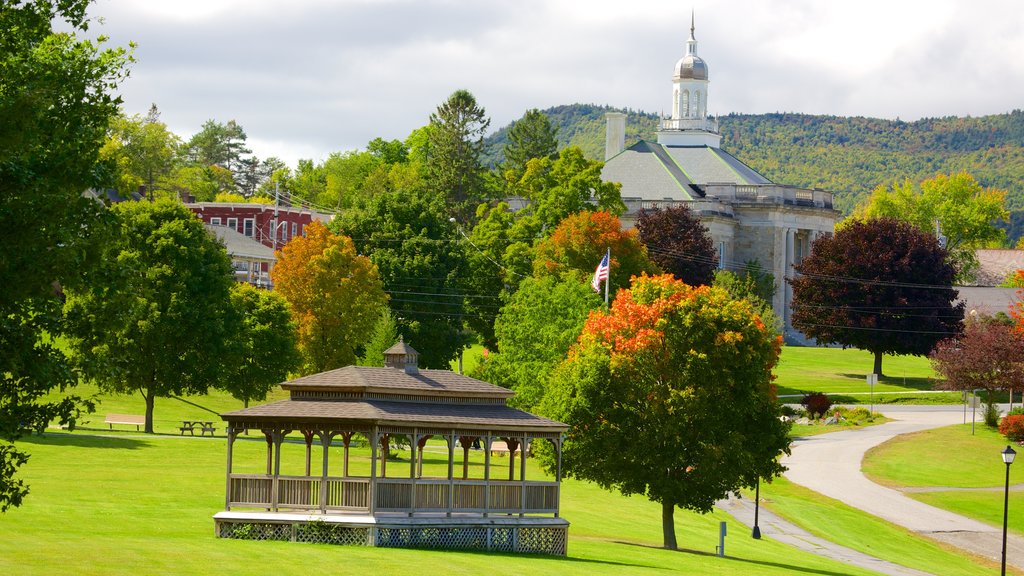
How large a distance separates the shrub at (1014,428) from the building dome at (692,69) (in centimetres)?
7667

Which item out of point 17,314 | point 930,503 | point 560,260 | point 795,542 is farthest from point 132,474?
point 560,260

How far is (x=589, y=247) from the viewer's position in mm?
90625

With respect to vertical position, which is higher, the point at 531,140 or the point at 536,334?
the point at 531,140

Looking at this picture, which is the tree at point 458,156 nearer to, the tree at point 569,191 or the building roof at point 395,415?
the tree at point 569,191

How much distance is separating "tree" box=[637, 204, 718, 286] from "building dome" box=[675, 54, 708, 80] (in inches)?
1490

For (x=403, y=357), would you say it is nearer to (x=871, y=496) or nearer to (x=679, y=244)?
(x=871, y=496)

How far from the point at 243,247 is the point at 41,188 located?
9939cm

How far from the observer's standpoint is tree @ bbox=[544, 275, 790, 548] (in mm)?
44375

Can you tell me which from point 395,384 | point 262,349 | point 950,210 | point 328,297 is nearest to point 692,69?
point 950,210

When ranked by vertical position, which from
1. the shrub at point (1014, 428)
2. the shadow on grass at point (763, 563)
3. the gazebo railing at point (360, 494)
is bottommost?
the shadow on grass at point (763, 563)

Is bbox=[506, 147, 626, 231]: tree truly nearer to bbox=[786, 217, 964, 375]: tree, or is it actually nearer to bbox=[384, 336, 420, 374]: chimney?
bbox=[786, 217, 964, 375]: tree

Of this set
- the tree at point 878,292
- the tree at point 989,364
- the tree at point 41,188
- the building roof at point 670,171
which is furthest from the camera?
the building roof at point 670,171

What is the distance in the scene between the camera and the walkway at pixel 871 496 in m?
55.5

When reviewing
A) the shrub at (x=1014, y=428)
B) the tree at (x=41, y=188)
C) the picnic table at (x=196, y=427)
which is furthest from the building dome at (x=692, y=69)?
the tree at (x=41, y=188)
